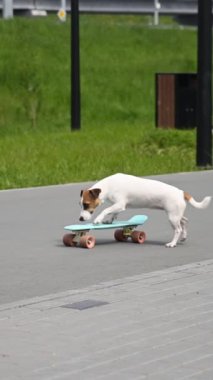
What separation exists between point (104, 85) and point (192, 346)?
1466 inches

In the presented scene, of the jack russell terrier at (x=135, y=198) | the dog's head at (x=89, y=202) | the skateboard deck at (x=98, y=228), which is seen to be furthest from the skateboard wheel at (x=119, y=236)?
the dog's head at (x=89, y=202)

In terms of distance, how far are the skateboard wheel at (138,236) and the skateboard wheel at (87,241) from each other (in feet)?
1.68

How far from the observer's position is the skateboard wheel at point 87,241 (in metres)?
12.7

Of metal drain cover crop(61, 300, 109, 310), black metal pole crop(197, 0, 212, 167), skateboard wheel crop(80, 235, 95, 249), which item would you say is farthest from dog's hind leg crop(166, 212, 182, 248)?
black metal pole crop(197, 0, 212, 167)

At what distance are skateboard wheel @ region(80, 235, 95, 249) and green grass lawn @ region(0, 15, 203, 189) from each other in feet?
19.2

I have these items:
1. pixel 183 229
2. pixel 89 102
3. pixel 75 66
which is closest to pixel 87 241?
pixel 183 229

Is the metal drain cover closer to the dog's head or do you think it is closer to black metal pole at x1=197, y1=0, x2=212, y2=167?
the dog's head

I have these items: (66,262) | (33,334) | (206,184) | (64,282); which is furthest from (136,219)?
(206,184)

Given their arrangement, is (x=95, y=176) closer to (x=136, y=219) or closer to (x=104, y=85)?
(x=136, y=219)

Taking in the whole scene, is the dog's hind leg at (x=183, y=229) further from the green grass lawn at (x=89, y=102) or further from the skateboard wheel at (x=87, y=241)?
the green grass lawn at (x=89, y=102)

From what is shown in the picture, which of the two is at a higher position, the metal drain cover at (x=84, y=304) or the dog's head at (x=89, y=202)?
the dog's head at (x=89, y=202)

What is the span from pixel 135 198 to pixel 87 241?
2.07 ft

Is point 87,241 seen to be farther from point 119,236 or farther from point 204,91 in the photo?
point 204,91

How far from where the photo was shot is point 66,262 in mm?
11867
